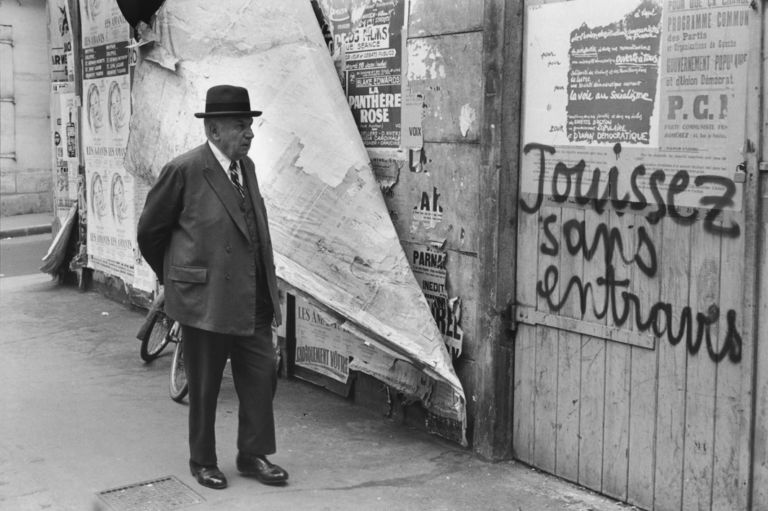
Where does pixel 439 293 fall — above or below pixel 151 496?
above

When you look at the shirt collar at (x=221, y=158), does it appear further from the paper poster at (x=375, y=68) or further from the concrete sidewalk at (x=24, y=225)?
the concrete sidewalk at (x=24, y=225)

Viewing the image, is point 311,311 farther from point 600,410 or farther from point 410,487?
point 600,410

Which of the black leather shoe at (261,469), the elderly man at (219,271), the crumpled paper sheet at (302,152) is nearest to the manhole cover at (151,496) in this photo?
the elderly man at (219,271)

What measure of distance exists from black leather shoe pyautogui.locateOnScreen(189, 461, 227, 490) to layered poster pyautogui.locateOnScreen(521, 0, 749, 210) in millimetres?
2086

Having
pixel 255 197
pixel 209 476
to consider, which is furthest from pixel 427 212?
pixel 209 476

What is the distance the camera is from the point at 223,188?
16.4 ft

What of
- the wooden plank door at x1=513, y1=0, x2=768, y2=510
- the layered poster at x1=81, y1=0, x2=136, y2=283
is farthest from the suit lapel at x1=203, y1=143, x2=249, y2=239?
the layered poster at x1=81, y1=0, x2=136, y2=283

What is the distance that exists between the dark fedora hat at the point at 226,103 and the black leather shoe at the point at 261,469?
67.2 inches

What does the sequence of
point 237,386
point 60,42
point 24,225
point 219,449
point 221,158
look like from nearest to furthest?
point 221,158 → point 237,386 → point 219,449 → point 60,42 → point 24,225

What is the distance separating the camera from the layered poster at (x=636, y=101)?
4.32m

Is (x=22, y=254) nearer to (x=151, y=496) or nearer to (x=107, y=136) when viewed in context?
(x=107, y=136)

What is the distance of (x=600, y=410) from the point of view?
4957mm

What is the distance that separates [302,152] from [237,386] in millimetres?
1441

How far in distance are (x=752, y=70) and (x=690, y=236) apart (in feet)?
2.46
